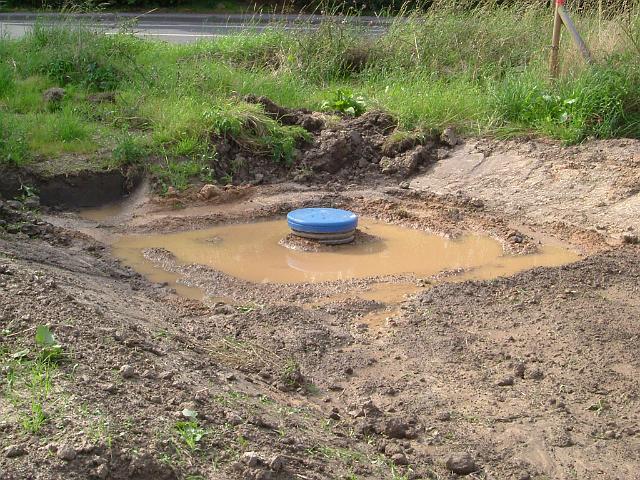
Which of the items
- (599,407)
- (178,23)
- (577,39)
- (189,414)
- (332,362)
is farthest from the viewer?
(178,23)

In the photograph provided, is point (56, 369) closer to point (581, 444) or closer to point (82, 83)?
point (581, 444)

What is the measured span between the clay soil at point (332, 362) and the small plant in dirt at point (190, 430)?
26 millimetres

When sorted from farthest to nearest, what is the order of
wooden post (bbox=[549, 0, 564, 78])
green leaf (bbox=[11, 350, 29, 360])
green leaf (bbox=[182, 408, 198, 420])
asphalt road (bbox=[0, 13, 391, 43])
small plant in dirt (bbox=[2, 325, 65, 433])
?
asphalt road (bbox=[0, 13, 391, 43])
wooden post (bbox=[549, 0, 564, 78])
green leaf (bbox=[11, 350, 29, 360])
green leaf (bbox=[182, 408, 198, 420])
small plant in dirt (bbox=[2, 325, 65, 433])

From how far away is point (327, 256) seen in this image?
26.6 ft

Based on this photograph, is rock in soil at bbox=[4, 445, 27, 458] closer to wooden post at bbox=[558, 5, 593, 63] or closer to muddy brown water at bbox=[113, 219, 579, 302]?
muddy brown water at bbox=[113, 219, 579, 302]

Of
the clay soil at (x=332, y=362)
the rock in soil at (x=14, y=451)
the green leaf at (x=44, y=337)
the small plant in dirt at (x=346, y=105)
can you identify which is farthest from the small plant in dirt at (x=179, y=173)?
the rock in soil at (x=14, y=451)

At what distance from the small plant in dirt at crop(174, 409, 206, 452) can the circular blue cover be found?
4.14 metres

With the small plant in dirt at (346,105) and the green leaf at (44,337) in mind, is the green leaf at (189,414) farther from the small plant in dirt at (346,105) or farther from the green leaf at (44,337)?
the small plant in dirt at (346,105)

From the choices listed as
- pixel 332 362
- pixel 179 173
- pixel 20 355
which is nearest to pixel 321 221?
pixel 179 173

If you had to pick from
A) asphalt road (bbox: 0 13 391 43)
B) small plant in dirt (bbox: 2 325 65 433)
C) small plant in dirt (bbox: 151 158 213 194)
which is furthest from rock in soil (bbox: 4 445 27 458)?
asphalt road (bbox: 0 13 391 43)

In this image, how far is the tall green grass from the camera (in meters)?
9.88

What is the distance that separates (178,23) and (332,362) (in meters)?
15.1

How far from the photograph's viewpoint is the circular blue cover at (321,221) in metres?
8.13

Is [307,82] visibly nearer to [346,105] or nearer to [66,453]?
[346,105]
